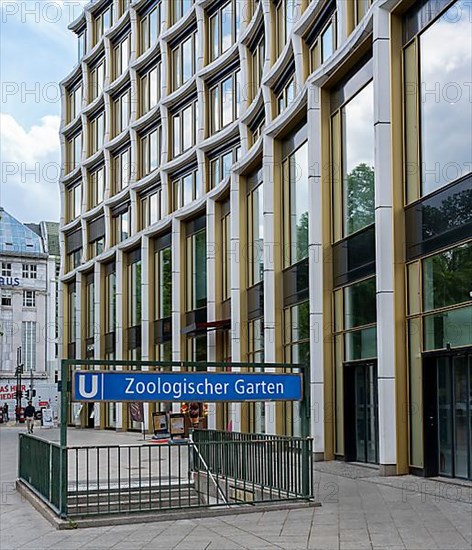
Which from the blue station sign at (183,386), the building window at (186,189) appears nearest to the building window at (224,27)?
the building window at (186,189)

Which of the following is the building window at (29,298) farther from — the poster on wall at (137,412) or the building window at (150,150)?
the poster on wall at (137,412)

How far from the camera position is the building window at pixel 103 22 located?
53938 millimetres

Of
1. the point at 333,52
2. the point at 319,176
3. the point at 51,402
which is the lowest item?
the point at 51,402

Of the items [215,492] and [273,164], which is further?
[273,164]

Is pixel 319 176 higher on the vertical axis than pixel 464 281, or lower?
higher

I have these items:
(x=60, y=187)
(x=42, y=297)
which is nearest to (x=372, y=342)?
(x=60, y=187)

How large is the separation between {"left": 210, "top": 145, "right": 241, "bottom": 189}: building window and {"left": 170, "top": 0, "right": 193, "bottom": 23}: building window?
839cm

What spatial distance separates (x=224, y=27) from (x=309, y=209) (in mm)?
18103

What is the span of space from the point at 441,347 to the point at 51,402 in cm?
6356

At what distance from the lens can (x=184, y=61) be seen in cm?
4409

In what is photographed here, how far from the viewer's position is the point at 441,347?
17859 mm

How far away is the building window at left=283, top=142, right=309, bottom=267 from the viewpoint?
2605 centimetres

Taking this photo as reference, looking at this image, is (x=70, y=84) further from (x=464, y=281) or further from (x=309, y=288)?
(x=464, y=281)

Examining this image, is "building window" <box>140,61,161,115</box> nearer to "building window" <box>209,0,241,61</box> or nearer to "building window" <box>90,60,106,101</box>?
"building window" <box>90,60,106,101</box>
